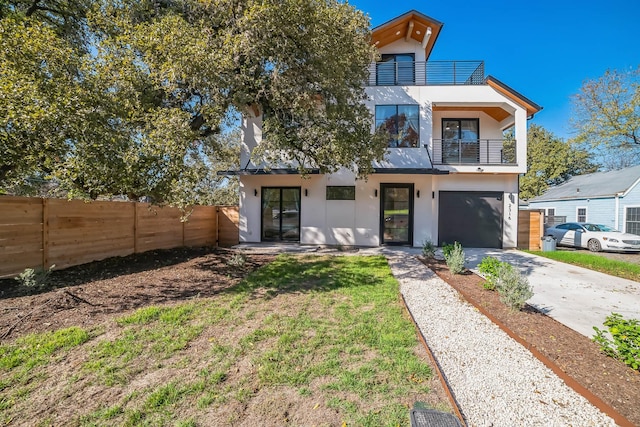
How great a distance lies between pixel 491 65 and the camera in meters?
11.7

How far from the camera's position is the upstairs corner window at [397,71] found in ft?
39.7

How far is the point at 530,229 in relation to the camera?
12.0 meters

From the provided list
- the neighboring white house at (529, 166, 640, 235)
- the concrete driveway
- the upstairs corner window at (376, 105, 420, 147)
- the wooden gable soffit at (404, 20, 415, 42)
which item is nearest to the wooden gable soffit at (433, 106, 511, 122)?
the upstairs corner window at (376, 105, 420, 147)

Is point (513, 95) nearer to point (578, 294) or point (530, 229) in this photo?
point (530, 229)

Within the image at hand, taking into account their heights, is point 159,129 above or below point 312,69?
below

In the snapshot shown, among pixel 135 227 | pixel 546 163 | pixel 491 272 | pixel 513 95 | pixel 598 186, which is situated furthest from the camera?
pixel 546 163

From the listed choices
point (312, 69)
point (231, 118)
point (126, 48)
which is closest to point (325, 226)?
point (231, 118)

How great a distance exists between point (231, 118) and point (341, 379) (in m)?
7.74

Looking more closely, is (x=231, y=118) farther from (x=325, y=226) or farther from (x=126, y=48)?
(x=325, y=226)

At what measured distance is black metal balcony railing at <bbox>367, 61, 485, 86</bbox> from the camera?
11797 millimetres

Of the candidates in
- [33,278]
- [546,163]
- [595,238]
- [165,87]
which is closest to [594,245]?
[595,238]

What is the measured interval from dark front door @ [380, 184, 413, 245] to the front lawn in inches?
282

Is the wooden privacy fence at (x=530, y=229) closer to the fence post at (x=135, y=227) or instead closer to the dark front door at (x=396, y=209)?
the dark front door at (x=396, y=209)

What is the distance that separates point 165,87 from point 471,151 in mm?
11552
